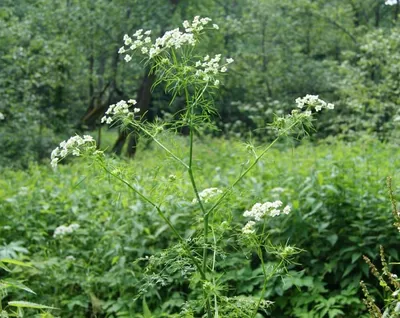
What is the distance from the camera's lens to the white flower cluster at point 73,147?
6.84ft

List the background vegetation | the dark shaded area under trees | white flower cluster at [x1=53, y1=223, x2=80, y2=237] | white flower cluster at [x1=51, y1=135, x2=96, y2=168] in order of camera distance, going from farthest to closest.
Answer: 1. the dark shaded area under trees
2. white flower cluster at [x1=53, y1=223, x2=80, y2=237]
3. the background vegetation
4. white flower cluster at [x1=51, y1=135, x2=96, y2=168]

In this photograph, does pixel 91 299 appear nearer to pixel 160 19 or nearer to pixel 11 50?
pixel 11 50

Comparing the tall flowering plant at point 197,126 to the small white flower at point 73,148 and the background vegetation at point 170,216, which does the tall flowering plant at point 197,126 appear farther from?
the background vegetation at point 170,216

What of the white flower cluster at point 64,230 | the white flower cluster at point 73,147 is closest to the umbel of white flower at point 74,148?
the white flower cluster at point 73,147

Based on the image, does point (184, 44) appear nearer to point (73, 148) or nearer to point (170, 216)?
point (73, 148)

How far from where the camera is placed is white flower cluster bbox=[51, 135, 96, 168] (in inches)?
82.1

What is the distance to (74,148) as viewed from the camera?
6.95 feet

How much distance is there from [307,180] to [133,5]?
11704 millimetres

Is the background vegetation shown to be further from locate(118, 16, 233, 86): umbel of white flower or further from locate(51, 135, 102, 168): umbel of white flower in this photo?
locate(118, 16, 233, 86): umbel of white flower

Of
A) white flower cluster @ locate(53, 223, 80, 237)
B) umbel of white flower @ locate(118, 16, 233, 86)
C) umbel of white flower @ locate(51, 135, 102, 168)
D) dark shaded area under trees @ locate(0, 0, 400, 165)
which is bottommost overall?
dark shaded area under trees @ locate(0, 0, 400, 165)

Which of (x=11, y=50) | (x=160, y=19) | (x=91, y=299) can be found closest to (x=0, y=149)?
(x=11, y=50)

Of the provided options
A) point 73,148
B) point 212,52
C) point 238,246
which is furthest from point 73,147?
point 212,52

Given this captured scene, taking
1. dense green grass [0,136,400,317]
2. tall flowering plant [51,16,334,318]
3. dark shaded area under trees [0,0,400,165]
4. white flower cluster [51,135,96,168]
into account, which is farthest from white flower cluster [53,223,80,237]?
dark shaded area under trees [0,0,400,165]

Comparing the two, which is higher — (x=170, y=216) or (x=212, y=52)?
(x=170, y=216)
